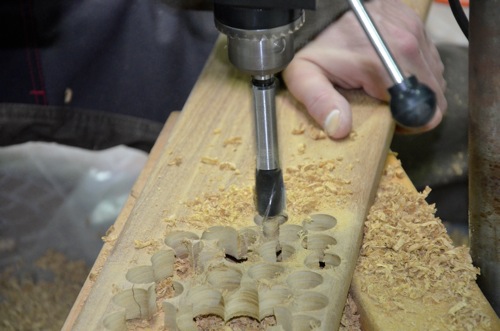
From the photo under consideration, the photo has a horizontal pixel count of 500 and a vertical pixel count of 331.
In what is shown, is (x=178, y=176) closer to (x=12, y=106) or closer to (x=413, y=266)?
(x=413, y=266)

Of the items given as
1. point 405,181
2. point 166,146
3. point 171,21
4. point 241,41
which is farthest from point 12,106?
point 241,41

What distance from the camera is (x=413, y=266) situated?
0.87 meters

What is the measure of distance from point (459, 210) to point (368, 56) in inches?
28.1

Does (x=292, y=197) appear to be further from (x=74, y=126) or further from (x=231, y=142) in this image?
(x=74, y=126)

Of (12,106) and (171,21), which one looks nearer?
(171,21)

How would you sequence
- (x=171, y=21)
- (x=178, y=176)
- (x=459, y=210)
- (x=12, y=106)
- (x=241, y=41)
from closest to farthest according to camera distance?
(x=241, y=41), (x=178, y=176), (x=171, y=21), (x=12, y=106), (x=459, y=210)

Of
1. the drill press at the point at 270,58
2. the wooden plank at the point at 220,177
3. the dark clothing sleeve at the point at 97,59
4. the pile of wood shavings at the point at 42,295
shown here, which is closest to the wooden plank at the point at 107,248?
the wooden plank at the point at 220,177

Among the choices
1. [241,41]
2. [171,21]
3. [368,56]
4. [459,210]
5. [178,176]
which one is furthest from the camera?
[459,210]

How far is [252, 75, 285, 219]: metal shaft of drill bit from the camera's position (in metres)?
0.78

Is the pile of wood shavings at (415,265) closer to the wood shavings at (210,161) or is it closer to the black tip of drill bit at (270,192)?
the black tip of drill bit at (270,192)

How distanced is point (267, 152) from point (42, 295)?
1.17 meters

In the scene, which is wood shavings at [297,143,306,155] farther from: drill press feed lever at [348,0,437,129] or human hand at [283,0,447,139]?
drill press feed lever at [348,0,437,129]

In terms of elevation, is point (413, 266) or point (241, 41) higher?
point (241, 41)

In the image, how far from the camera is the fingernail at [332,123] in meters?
1.05
